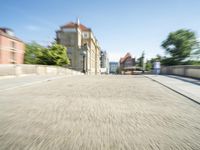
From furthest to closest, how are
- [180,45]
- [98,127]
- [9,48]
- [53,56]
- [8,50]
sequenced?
[180,45], [53,56], [9,48], [8,50], [98,127]

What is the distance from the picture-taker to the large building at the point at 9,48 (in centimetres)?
3806

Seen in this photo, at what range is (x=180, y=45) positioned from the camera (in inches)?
1916

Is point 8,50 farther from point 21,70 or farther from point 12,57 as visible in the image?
point 21,70

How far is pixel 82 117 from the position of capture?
151 inches

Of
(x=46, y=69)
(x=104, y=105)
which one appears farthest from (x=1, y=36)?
(x=104, y=105)

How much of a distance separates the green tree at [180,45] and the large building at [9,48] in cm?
4347

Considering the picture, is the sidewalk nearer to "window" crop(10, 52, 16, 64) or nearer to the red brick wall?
the red brick wall

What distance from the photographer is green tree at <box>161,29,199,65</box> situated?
1895 inches

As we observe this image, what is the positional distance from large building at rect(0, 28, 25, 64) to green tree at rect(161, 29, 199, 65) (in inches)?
1711

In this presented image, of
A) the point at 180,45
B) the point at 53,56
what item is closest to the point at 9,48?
the point at 53,56

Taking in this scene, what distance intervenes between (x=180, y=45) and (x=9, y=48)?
48459 millimetres

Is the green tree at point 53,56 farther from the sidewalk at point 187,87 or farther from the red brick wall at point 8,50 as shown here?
the sidewalk at point 187,87

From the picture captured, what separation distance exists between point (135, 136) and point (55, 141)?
54.1 inches

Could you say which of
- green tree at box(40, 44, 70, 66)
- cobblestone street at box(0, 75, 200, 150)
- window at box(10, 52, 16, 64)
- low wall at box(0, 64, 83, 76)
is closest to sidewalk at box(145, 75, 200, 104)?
cobblestone street at box(0, 75, 200, 150)
